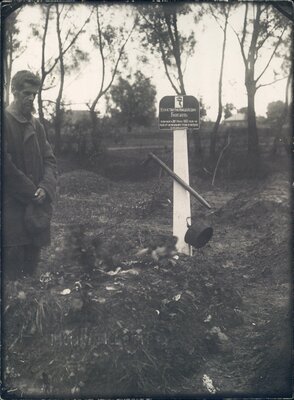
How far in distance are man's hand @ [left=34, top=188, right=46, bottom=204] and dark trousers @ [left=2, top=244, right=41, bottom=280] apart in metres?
0.47

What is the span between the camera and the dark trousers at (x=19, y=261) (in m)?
4.23

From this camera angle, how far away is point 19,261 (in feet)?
14.3

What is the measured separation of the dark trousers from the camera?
4.23 m

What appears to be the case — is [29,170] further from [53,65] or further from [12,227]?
[53,65]

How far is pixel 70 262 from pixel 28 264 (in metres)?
0.50

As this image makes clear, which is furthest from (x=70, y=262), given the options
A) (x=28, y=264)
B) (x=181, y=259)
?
(x=181, y=259)

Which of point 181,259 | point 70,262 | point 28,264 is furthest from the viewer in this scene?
point 181,259

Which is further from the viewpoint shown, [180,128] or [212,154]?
[212,154]

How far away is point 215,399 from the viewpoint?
3.65 m

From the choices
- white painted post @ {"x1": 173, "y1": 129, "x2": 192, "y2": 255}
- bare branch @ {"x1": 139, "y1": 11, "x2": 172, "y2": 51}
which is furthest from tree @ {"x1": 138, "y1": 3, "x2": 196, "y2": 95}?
white painted post @ {"x1": 173, "y1": 129, "x2": 192, "y2": 255}

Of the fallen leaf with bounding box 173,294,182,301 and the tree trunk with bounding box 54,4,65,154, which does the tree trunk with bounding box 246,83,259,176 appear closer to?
the tree trunk with bounding box 54,4,65,154

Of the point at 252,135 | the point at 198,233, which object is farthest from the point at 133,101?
the point at 198,233

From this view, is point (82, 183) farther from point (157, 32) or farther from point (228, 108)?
point (157, 32)

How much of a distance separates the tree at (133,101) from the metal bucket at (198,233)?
6.74 m
